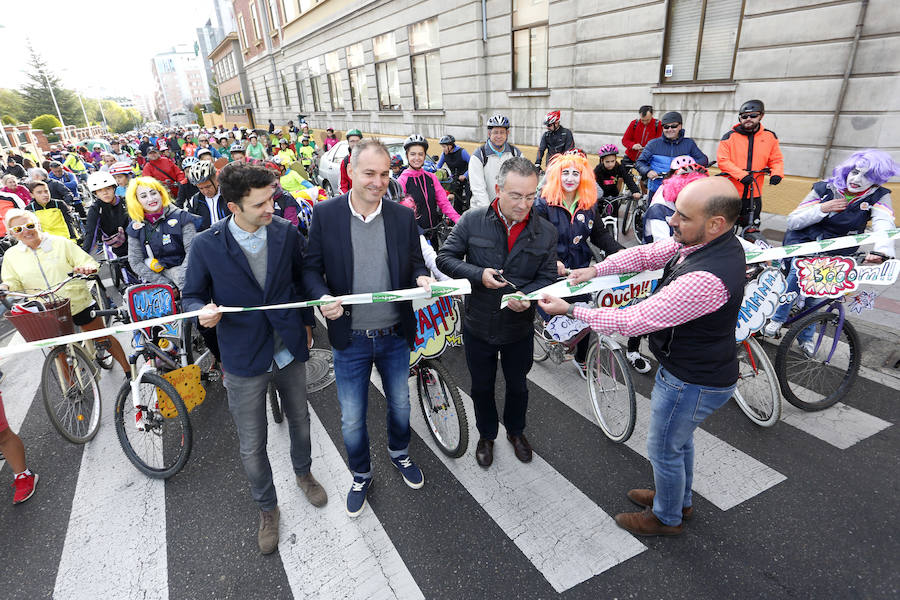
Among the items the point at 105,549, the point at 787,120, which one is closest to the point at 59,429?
the point at 105,549

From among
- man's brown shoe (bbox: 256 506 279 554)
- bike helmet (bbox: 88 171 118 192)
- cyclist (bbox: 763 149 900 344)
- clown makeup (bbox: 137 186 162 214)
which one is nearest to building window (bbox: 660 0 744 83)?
cyclist (bbox: 763 149 900 344)

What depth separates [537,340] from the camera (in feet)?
16.6

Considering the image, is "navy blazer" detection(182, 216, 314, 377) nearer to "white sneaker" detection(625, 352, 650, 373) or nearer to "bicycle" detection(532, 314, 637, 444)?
"bicycle" detection(532, 314, 637, 444)

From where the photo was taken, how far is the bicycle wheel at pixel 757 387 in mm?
3715

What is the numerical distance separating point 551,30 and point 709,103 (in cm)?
525

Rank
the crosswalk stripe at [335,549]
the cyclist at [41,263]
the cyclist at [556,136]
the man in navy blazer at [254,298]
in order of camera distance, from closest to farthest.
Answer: the man in navy blazer at [254,298], the crosswalk stripe at [335,549], the cyclist at [41,263], the cyclist at [556,136]

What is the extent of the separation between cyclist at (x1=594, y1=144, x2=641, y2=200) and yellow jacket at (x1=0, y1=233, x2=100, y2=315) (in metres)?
7.40

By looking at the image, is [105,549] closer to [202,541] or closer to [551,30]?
[202,541]

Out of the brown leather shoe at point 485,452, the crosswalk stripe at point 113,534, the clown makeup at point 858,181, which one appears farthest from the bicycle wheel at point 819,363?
the crosswalk stripe at point 113,534

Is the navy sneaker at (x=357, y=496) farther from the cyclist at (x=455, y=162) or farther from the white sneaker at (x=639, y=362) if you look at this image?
the cyclist at (x=455, y=162)

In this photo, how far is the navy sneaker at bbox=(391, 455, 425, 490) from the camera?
3.51m

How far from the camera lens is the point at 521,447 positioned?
3.73 m

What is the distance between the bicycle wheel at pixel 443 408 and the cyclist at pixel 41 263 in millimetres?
3441

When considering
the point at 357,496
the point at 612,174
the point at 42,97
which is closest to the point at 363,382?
the point at 357,496
